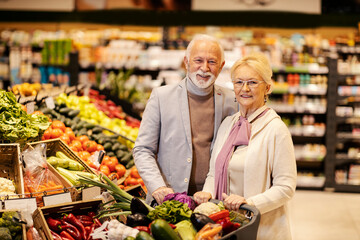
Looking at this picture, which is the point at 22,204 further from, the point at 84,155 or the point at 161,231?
the point at 84,155

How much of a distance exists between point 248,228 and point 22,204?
121 centimetres

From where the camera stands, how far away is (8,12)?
10.3 m

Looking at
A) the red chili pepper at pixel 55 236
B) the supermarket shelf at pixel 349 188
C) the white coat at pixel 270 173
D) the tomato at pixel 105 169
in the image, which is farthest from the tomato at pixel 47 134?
the supermarket shelf at pixel 349 188

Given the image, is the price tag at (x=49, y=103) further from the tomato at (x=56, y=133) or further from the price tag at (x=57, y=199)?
the price tag at (x=57, y=199)

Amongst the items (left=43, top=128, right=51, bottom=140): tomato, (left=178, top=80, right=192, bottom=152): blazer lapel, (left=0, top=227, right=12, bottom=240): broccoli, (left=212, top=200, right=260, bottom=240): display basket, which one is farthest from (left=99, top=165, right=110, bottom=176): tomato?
(left=212, top=200, right=260, bottom=240): display basket

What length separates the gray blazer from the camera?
9.02ft

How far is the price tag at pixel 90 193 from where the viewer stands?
2.81 meters

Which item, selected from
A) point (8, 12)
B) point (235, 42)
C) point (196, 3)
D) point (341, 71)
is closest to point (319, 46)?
point (341, 71)

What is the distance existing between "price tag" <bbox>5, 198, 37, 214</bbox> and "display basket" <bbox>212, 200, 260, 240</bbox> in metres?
1.09

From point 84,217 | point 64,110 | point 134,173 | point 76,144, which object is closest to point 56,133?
point 76,144

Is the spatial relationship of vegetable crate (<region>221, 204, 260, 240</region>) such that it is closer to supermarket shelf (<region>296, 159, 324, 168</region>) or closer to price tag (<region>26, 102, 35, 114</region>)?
price tag (<region>26, 102, 35, 114</region>)

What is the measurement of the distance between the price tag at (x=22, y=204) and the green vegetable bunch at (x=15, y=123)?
0.76 m

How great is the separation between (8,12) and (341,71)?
6963mm

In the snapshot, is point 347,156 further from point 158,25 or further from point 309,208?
point 158,25
